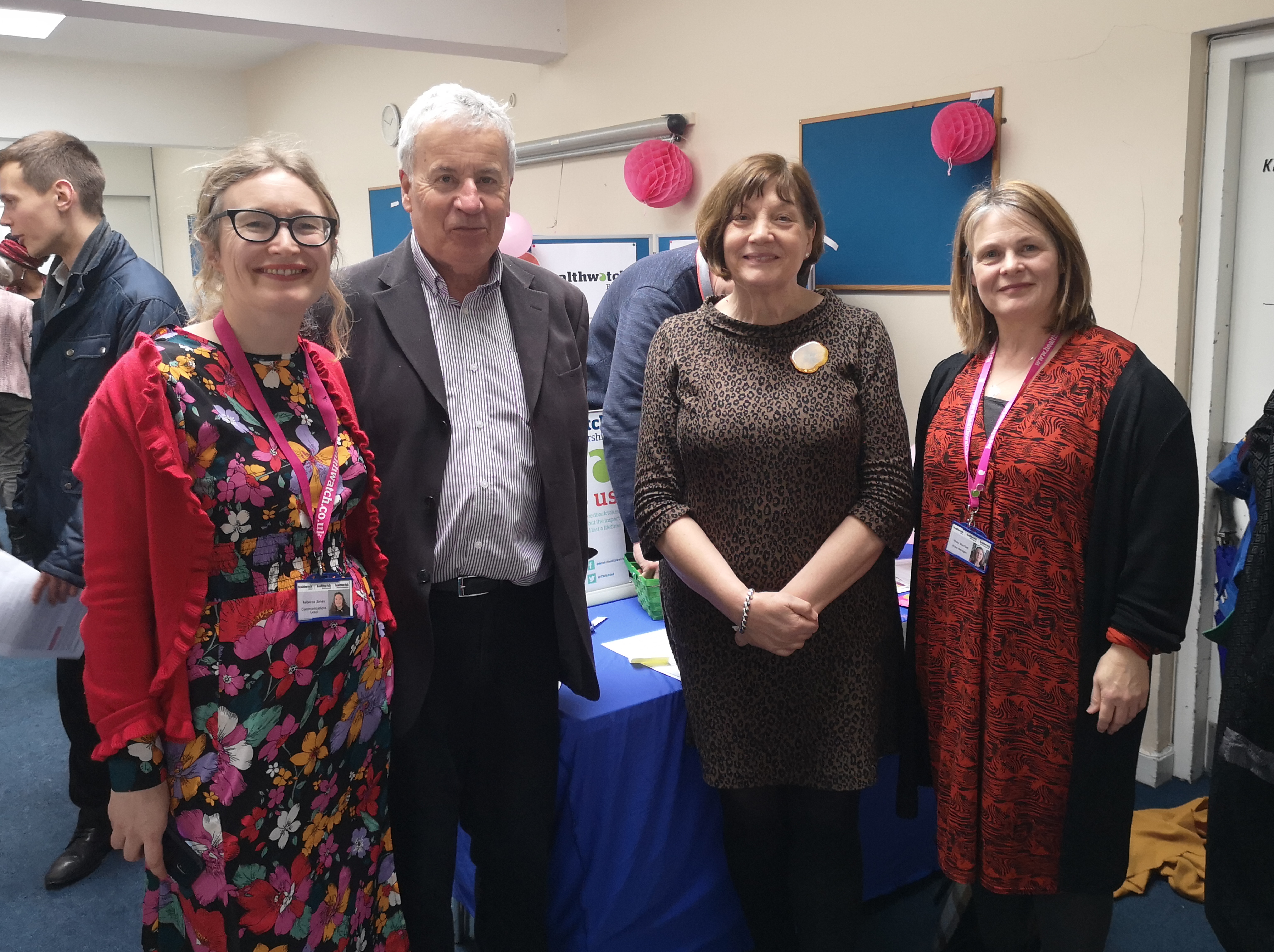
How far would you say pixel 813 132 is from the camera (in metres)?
3.82

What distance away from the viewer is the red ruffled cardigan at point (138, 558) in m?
1.22

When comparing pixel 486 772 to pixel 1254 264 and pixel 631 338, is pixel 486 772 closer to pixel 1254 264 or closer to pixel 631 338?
pixel 631 338

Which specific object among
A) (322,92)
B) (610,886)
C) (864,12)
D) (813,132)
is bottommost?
(610,886)

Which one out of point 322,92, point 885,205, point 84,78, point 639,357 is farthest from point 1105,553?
point 84,78

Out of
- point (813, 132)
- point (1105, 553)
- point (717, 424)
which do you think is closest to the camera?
point (1105, 553)

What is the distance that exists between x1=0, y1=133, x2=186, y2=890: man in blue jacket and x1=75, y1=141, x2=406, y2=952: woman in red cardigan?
3.07ft

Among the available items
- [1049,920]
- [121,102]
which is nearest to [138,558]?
[1049,920]

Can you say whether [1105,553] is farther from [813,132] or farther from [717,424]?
[813,132]

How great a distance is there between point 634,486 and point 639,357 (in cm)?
48

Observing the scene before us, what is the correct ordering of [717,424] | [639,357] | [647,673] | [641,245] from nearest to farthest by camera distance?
[717,424] → [647,673] → [639,357] → [641,245]

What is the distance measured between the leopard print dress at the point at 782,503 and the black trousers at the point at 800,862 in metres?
0.07

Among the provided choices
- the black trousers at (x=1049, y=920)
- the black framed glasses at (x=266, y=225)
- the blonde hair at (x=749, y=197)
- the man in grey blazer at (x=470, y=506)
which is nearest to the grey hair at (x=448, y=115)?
the man in grey blazer at (x=470, y=506)

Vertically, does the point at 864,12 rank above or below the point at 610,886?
above

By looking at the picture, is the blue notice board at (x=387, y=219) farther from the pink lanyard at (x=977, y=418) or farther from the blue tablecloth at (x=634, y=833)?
the pink lanyard at (x=977, y=418)
